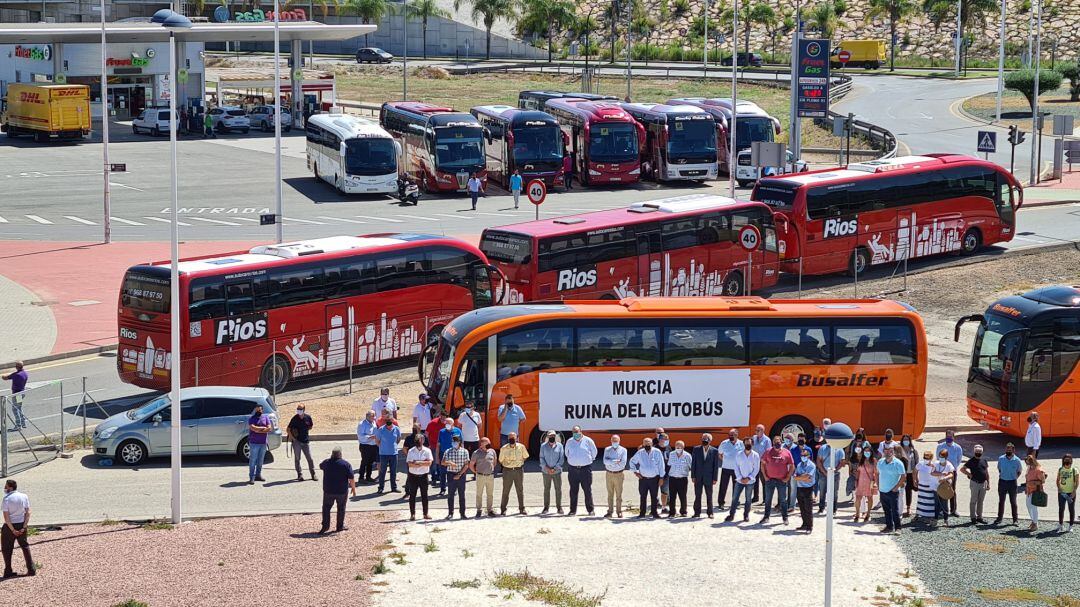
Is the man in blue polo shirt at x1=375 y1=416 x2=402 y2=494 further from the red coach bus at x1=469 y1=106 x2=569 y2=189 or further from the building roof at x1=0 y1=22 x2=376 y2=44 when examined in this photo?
the building roof at x1=0 y1=22 x2=376 y2=44

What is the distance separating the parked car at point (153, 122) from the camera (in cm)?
7138

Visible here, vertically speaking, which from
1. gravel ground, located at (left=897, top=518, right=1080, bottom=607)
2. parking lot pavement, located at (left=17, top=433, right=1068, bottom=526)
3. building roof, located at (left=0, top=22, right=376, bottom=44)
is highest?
building roof, located at (left=0, top=22, right=376, bottom=44)

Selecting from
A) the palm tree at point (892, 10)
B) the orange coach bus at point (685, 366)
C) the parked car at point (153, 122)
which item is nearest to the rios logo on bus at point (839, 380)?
the orange coach bus at point (685, 366)

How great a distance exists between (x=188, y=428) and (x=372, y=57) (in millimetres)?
100878

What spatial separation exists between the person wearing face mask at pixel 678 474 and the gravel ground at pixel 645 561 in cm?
38

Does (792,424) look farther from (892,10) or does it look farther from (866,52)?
(892,10)

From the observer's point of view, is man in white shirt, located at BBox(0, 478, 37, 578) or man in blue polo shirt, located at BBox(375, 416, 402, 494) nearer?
man in white shirt, located at BBox(0, 478, 37, 578)

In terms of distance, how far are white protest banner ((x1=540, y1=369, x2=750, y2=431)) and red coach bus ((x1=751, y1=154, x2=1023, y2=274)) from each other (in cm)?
1416

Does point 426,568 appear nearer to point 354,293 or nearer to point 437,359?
point 437,359

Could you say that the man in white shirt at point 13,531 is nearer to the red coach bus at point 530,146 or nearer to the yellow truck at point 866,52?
the red coach bus at point 530,146

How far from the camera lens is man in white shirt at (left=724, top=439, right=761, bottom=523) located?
808 inches

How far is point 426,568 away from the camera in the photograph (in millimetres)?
17594

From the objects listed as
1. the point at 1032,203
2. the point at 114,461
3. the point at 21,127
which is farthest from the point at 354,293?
the point at 21,127

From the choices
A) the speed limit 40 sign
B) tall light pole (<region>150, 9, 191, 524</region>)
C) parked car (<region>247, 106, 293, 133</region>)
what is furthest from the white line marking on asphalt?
tall light pole (<region>150, 9, 191, 524</region>)
